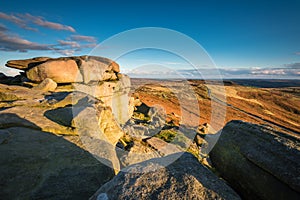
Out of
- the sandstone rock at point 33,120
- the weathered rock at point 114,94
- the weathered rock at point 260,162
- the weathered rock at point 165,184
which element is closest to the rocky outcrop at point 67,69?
the weathered rock at point 114,94

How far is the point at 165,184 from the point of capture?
231 centimetres

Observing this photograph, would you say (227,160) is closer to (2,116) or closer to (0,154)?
(0,154)

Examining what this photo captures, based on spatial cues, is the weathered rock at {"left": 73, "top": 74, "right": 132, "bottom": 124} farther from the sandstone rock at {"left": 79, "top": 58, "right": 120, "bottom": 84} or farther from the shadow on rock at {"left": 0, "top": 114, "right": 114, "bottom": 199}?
the shadow on rock at {"left": 0, "top": 114, "right": 114, "bottom": 199}

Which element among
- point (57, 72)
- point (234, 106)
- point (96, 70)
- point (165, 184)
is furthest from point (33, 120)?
point (234, 106)

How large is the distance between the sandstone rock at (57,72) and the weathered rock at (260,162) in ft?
44.4

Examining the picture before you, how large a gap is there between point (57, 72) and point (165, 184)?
13.8 metres

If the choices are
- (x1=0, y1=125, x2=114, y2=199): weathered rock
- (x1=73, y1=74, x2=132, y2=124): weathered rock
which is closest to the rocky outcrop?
(x1=73, y1=74, x2=132, y2=124): weathered rock

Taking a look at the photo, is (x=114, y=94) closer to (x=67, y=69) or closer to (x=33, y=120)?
(x=67, y=69)

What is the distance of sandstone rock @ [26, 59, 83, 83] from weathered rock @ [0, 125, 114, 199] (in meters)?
9.42

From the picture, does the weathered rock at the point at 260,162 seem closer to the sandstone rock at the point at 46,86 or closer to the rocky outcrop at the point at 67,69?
the sandstone rock at the point at 46,86

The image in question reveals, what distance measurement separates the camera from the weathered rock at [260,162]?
2299mm

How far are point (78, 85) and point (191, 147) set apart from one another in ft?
34.5

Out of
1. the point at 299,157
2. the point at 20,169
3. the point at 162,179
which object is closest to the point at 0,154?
the point at 20,169

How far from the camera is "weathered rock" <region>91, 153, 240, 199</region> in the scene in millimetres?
2135
